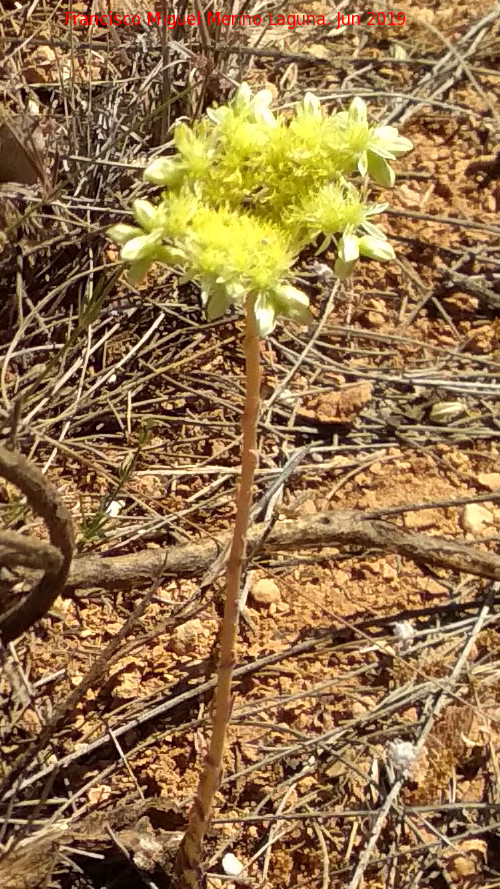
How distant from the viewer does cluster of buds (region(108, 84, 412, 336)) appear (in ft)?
2.94

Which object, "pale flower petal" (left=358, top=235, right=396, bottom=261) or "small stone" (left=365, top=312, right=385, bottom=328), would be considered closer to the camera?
"pale flower petal" (left=358, top=235, right=396, bottom=261)

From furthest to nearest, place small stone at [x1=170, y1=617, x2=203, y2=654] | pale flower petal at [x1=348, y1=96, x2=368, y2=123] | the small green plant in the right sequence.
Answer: small stone at [x1=170, y1=617, x2=203, y2=654] < pale flower petal at [x1=348, y1=96, x2=368, y2=123] < the small green plant

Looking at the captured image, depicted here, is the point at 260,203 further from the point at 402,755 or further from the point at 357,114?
the point at 402,755

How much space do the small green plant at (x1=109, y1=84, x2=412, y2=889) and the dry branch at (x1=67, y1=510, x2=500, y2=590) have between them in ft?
2.17

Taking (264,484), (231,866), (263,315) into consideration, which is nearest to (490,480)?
(264,484)

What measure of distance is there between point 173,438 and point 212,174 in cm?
109

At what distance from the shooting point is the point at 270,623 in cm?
179

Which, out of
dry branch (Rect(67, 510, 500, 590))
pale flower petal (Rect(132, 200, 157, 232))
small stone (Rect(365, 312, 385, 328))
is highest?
pale flower petal (Rect(132, 200, 157, 232))

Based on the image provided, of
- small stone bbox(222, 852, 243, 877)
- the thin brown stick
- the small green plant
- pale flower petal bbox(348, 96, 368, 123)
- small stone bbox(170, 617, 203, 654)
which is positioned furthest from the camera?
Result: small stone bbox(170, 617, 203, 654)

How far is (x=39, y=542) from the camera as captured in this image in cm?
126

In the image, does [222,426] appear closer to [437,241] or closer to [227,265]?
[437,241]

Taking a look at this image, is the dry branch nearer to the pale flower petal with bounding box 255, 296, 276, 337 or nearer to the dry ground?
the dry ground

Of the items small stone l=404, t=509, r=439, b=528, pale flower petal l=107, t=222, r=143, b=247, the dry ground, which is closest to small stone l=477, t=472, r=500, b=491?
the dry ground

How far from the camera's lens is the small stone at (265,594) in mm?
1805
